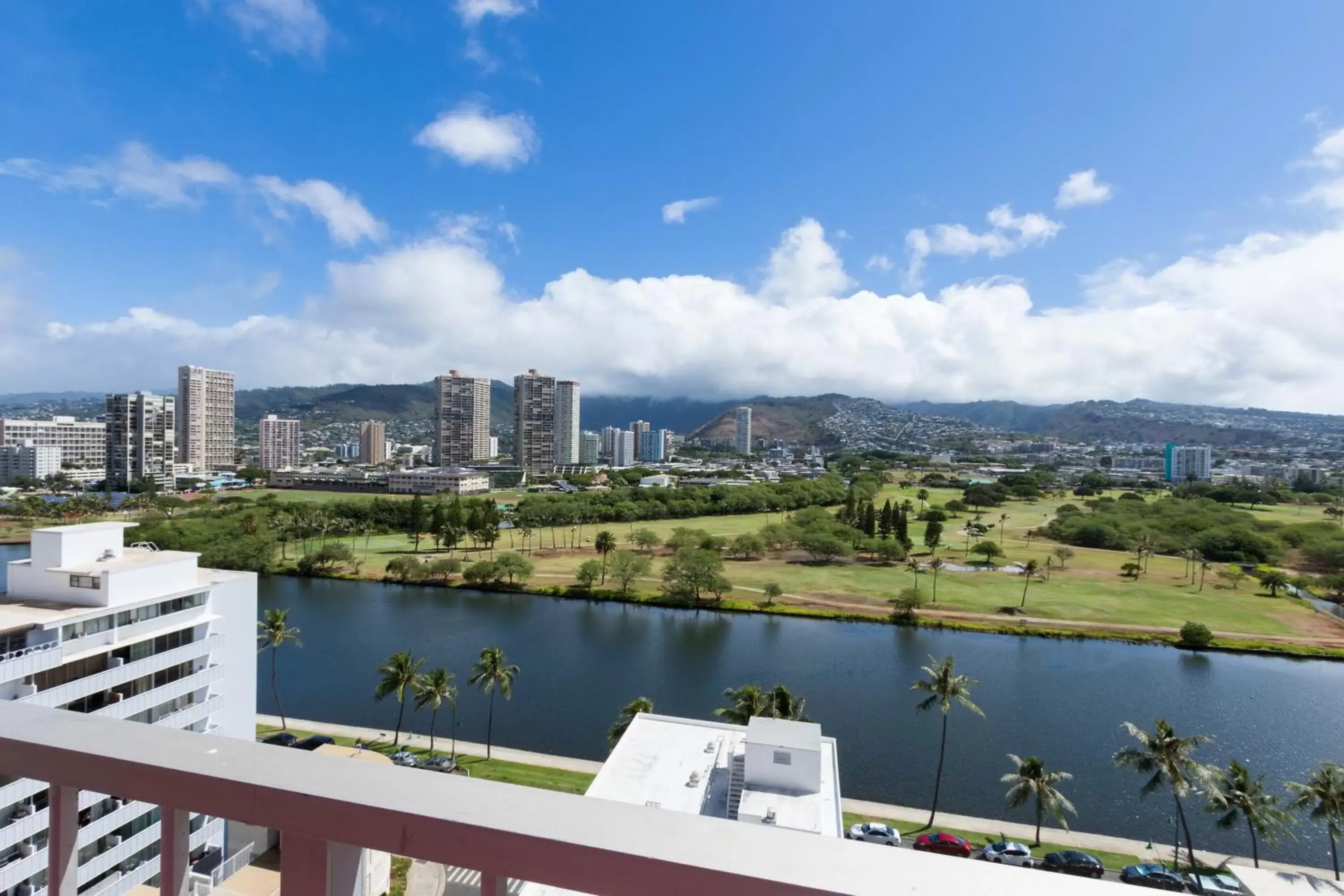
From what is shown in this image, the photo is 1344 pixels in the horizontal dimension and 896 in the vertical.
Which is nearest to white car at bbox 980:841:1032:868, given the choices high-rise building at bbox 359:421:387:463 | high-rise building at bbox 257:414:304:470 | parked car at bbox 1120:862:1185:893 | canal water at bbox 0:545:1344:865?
parked car at bbox 1120:862:1185:893

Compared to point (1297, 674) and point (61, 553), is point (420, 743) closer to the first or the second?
point (61, 553)

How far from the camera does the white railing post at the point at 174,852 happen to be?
760mm

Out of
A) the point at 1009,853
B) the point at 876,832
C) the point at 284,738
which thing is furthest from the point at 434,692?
the point at 1009,853

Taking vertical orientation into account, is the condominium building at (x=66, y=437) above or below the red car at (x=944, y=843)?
above

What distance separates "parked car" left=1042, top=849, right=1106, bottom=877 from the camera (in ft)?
26.0

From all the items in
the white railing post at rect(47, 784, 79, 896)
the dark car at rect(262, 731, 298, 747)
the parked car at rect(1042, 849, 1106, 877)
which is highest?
the white railing post at rect(47, 784, 79, 896)

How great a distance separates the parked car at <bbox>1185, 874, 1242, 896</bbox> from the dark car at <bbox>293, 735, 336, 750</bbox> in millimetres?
10492

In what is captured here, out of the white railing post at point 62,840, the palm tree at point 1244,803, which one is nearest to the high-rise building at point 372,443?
the palm tree at point 1244,803

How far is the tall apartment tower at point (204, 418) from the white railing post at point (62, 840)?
57.7 metres

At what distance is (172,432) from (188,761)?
2032 inches

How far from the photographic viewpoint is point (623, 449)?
88.1 m

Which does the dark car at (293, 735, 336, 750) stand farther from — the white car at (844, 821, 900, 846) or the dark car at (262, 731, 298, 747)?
the white car at (844, 821, 900, 846)

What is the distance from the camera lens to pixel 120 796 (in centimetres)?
71

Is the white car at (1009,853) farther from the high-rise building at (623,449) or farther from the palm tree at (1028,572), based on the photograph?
the high-rise building at (623,449)
